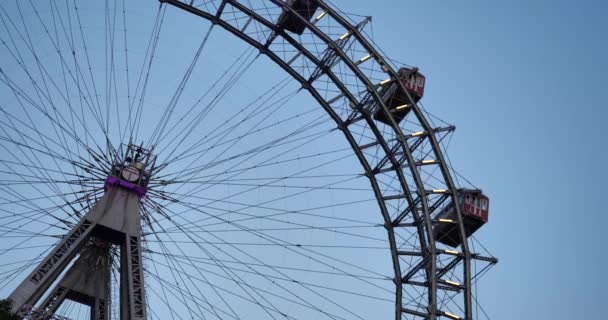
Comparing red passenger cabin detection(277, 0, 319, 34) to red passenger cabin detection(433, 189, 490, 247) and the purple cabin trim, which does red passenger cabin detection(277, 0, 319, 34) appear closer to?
the purple cabin trim

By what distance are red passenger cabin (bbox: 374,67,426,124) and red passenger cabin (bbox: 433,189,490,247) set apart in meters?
3.62

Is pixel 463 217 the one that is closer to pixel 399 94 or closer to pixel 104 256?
pixel 399 94

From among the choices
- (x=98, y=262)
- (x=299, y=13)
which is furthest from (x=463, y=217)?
(x=98, y=262)

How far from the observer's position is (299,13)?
106 feet

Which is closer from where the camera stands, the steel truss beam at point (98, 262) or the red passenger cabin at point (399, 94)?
the steel truss beam at point (98, 262)

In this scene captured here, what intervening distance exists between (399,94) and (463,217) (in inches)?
198

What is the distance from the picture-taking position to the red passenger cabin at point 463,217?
109 feet

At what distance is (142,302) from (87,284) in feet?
9.63

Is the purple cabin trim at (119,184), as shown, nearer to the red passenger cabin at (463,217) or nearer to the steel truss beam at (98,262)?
the steel truss beam at (98,262)

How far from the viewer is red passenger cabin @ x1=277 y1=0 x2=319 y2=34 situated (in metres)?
32.0

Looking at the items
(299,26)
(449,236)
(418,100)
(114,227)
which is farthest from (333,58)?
(114,227)

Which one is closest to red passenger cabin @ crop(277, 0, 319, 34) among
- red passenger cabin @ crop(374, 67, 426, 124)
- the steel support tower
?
red passenger cabin @ crop(374, 67, 426, 124)

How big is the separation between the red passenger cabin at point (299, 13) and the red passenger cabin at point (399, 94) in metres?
3.75

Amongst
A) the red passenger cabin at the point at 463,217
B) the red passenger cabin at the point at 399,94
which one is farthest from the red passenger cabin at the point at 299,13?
the red passenger cabin at the point at 463,217
